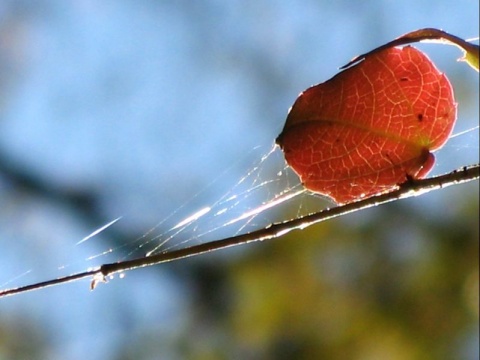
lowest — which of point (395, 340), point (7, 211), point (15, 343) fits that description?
point (395, 340)

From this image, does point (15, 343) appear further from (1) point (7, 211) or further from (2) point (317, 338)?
(2) point (317, 338)

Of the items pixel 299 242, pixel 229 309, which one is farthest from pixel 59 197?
pixel 299 242

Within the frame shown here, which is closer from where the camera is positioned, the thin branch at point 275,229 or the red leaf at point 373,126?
the thin branch at point 275,229

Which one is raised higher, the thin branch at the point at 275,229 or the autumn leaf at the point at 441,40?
the autumn leaf at the point at 441,40
